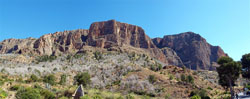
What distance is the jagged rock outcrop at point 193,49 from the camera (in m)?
140

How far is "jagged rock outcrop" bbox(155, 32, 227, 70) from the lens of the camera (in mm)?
139625

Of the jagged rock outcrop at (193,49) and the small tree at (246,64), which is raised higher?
the jagged rock outcrop at (193,49)

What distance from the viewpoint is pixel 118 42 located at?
110 meters

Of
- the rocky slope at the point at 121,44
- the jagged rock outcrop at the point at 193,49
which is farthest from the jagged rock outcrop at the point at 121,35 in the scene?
the jagged rock outcrop at the point at 193,49

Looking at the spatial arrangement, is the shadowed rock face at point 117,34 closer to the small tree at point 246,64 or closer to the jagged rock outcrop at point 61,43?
the jagged rock outcrop at point 61,43

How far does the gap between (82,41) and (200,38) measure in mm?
123187

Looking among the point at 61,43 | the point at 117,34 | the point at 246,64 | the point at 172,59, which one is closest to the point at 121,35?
the point at 117,34

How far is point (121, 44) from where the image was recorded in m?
110

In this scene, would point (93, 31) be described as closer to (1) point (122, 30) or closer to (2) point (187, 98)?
(1) point (122, 30)

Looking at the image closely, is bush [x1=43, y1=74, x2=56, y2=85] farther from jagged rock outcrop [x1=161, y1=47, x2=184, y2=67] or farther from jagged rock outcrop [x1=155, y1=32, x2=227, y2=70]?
jagged rock outcrop [x1=155, y1=32, x2=227, y2=70]

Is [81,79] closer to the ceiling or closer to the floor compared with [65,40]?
closer to the floor

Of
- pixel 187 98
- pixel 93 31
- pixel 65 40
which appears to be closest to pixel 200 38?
pixel 93 31

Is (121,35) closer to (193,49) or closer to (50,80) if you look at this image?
(193,49)

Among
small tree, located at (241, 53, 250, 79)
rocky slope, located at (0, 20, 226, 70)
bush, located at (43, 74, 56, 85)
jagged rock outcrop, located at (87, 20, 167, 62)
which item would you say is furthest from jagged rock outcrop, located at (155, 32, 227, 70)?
bush, located at (43, 74, 56, 85)
